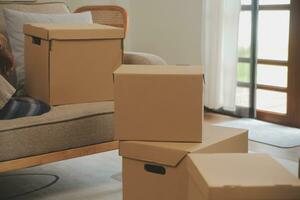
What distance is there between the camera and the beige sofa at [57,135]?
2.02 metres

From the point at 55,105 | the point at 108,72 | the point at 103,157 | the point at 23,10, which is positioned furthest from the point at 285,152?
the point at 23,10

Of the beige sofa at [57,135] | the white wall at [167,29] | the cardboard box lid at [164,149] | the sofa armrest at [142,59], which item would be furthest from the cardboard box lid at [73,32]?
the white wall at [167,29]

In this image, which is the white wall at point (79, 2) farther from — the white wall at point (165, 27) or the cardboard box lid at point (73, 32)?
the cardboard box lid at point (73, 32)

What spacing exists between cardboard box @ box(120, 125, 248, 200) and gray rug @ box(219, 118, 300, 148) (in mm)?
1415

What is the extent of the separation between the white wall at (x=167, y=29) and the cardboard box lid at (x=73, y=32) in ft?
6.18

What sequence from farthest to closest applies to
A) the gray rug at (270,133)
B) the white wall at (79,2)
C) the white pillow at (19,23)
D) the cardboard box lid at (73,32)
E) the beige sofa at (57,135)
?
the white wall at (79,2)
the gray rug at (270,133)
the white pillow at (19,23)
the cardboard box lid at (73,32)
the beige sofa at (57,135)

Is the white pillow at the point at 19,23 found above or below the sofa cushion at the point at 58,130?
above

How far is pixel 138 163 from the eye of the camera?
188cm

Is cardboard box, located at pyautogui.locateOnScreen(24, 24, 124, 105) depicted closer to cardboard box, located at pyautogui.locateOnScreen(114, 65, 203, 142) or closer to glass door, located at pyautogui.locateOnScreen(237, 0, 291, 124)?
cardboard box, located at pyautogui.locateOnScreen(114, 65, 203, 142)

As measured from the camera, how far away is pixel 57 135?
2154 mm

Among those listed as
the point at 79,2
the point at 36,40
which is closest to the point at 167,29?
the point at 79,2

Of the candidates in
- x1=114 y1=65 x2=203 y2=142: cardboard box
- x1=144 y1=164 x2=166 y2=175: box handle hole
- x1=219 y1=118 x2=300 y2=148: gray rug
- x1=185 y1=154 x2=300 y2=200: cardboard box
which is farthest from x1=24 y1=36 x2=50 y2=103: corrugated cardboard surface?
x1=219 y1=118 x2=300 y2=148: gray rug

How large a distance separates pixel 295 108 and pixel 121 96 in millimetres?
2181

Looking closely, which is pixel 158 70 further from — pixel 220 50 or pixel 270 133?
pixel 220 50
